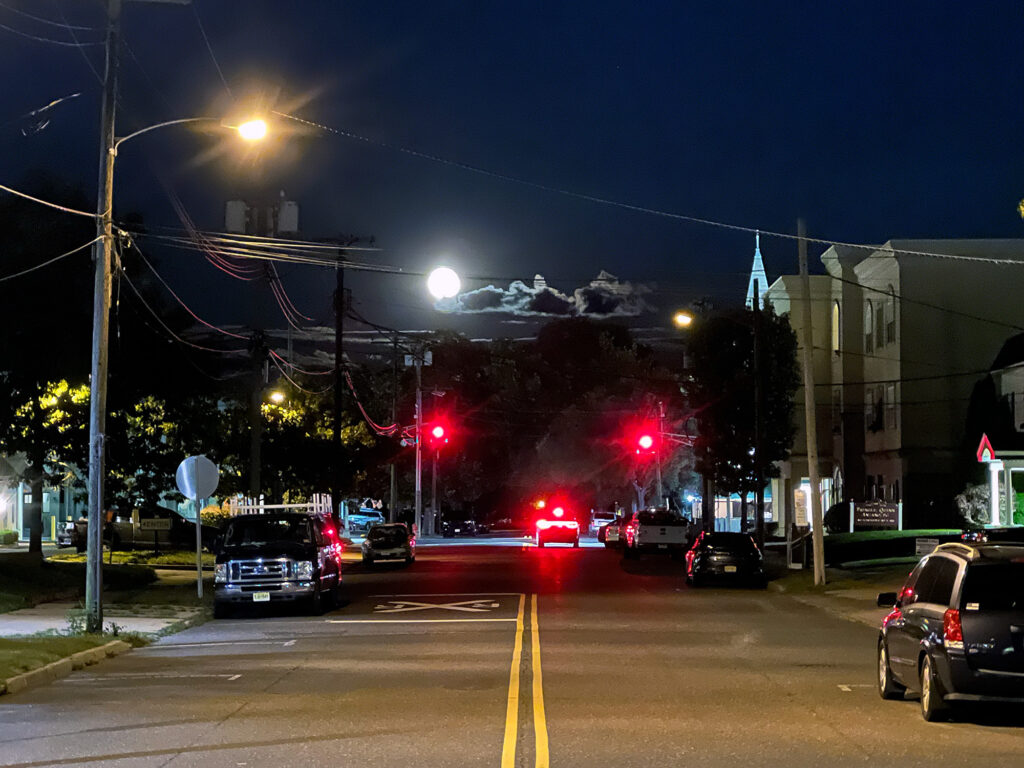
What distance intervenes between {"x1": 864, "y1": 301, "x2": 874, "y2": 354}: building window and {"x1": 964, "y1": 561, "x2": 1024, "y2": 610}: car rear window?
41.8 meters

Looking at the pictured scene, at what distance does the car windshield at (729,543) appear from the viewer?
3397 centimetres

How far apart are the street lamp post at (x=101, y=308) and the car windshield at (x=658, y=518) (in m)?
27.8

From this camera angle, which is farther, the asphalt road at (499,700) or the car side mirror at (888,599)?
the car side mirror at (888,599)

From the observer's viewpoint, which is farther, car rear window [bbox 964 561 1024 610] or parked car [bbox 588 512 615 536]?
parked car [bbox 588 512 615 536]

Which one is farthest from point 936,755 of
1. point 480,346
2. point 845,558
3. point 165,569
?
point 480,346

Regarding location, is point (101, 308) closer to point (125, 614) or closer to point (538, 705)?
point (125, 614)

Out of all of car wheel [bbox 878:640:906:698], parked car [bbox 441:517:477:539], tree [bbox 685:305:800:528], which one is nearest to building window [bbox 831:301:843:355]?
tree [bbox 685:305:800:528]

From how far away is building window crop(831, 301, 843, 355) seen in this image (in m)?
55.6

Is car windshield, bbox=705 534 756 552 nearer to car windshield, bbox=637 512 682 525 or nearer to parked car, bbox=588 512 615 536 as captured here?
car windshield, bbox=637 512 682 525

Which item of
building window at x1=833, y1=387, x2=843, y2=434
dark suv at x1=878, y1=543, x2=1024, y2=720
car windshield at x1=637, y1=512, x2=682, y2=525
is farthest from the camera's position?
building window at x1=833, y1=387, x2=843, y2=434

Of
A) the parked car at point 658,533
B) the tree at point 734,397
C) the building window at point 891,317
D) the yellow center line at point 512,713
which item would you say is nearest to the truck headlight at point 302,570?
the yellow center line at point 512,713

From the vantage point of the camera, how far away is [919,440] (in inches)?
1956

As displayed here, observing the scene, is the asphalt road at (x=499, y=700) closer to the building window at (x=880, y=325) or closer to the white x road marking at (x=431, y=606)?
the white x road marking at (x=431, y=606)

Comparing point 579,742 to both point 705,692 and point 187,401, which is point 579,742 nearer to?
point 705,692
